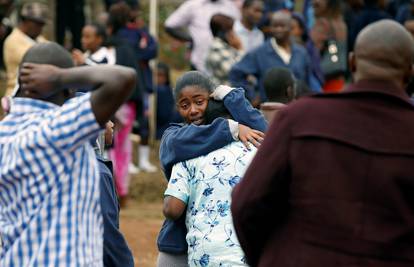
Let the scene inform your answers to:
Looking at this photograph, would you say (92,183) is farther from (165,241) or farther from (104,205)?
(165,241)

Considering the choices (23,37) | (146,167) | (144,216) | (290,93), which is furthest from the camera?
(146,167)

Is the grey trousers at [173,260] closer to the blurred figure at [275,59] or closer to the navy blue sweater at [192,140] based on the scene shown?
the navy blue sweater at [192,140]

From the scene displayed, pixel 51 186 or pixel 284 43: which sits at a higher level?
pixel 51 186

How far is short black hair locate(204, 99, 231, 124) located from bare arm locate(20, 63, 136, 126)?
1834 mm

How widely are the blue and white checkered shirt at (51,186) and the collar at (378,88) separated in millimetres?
1004

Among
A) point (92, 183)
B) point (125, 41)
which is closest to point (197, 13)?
point (125, 41)

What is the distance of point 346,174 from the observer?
4406 mm

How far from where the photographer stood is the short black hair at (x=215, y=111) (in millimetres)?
6527

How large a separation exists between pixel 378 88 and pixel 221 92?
2017 millimetres

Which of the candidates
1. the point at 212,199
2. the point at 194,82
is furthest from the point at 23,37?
the point at 212,199

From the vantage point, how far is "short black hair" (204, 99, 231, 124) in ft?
21.4

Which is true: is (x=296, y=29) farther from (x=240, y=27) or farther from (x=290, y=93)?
(x=290, y=93)

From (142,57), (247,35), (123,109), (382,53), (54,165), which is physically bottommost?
(123,109)

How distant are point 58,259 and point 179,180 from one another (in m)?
1.63
